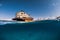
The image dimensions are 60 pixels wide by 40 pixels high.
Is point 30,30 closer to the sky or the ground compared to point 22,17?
closer to the ground

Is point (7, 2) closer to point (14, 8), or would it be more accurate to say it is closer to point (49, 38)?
point (14, 8)

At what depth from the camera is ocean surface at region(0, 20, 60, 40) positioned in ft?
7.04

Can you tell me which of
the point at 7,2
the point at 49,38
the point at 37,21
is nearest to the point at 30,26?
the point at 37,21

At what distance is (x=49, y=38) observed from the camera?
7.05 feet

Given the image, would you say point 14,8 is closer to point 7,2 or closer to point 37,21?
point 7,2

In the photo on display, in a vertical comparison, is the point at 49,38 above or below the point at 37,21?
below

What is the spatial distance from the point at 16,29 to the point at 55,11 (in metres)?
0.59

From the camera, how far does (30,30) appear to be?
2156 mm

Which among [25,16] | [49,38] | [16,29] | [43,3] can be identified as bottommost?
[49,38]

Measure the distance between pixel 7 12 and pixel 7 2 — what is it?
139 mm

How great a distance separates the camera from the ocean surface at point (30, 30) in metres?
2.15

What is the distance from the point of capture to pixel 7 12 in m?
2.22

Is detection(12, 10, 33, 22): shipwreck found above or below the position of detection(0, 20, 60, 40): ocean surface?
above

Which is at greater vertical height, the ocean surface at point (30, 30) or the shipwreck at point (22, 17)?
the shipwreck at point (22, 17)
